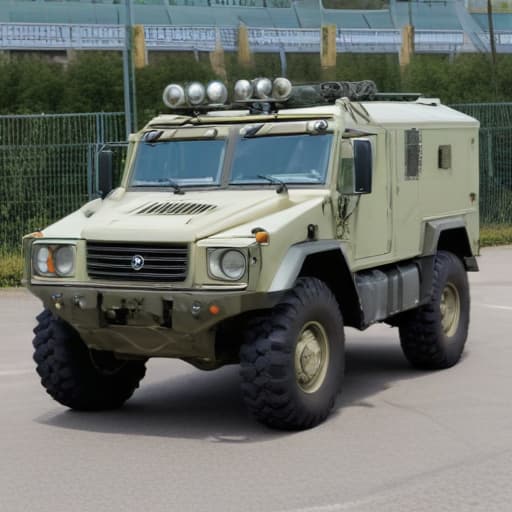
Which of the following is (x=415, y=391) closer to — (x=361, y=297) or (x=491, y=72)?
(x=361, y=297)

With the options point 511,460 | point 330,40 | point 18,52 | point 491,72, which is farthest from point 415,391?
point 330,40

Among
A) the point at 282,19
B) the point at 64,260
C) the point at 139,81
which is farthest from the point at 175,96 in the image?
the point at 282,19

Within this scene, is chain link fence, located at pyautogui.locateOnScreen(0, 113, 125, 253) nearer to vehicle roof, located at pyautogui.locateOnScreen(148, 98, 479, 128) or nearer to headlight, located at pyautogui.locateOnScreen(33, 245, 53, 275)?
vehicle roof, located at pyautogui.locateOnScreen(148, 98, 479, 128)

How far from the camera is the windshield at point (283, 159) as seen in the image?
9492mm

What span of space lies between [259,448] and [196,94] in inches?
121

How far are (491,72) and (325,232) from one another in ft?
82.1

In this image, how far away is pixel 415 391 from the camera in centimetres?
1020

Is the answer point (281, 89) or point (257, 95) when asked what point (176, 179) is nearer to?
point (257, 95)

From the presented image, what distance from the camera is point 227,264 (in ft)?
27.5

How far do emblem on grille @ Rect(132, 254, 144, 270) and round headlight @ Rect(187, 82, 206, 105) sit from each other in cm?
194

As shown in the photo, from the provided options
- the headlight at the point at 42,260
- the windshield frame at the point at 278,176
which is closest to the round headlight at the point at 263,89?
the windshield frame at the point at 278,176

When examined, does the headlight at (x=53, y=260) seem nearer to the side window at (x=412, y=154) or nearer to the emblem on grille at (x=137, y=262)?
the emblem on grille at (x=137, y=262)

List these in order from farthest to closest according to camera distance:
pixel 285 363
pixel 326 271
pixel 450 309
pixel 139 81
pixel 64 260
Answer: pixel 139 81 < pixel 450 309 < pixel 326 271 < pixel 64 260 < pixel 285 363

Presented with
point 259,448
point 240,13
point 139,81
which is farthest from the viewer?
point 240,13
